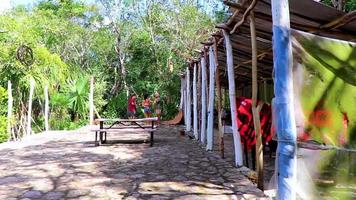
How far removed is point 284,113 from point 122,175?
3.61m

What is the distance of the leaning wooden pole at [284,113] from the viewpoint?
8.05 feet

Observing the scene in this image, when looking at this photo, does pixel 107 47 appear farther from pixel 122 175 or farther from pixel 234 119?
pixel 122 175

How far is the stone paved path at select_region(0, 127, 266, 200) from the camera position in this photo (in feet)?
14.8

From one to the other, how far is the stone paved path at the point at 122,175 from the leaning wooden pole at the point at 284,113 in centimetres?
184

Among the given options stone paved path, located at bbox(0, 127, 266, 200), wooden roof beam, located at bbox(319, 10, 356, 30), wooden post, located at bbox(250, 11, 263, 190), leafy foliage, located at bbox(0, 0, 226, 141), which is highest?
leafy foliage, located at bbox(0, 0, 226, 141)

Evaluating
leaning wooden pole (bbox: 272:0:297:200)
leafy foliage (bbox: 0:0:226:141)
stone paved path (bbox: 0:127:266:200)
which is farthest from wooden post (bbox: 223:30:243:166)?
leafy foliage (bbox: 0:0:226:141)

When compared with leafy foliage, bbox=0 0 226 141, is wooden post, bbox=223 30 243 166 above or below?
below

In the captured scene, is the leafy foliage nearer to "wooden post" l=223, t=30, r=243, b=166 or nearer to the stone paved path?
the stone paved path

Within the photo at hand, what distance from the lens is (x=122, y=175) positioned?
560cm

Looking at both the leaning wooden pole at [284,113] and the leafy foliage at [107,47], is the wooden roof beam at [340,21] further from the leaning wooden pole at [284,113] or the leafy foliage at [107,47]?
the leafy foliage at [107,47]

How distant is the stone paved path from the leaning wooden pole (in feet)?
6.03

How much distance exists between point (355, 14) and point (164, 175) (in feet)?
10.7

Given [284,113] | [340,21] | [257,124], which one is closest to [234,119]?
[257,124]

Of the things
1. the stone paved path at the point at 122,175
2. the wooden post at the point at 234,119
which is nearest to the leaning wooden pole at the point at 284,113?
the stone paved path at the point at 122,175
